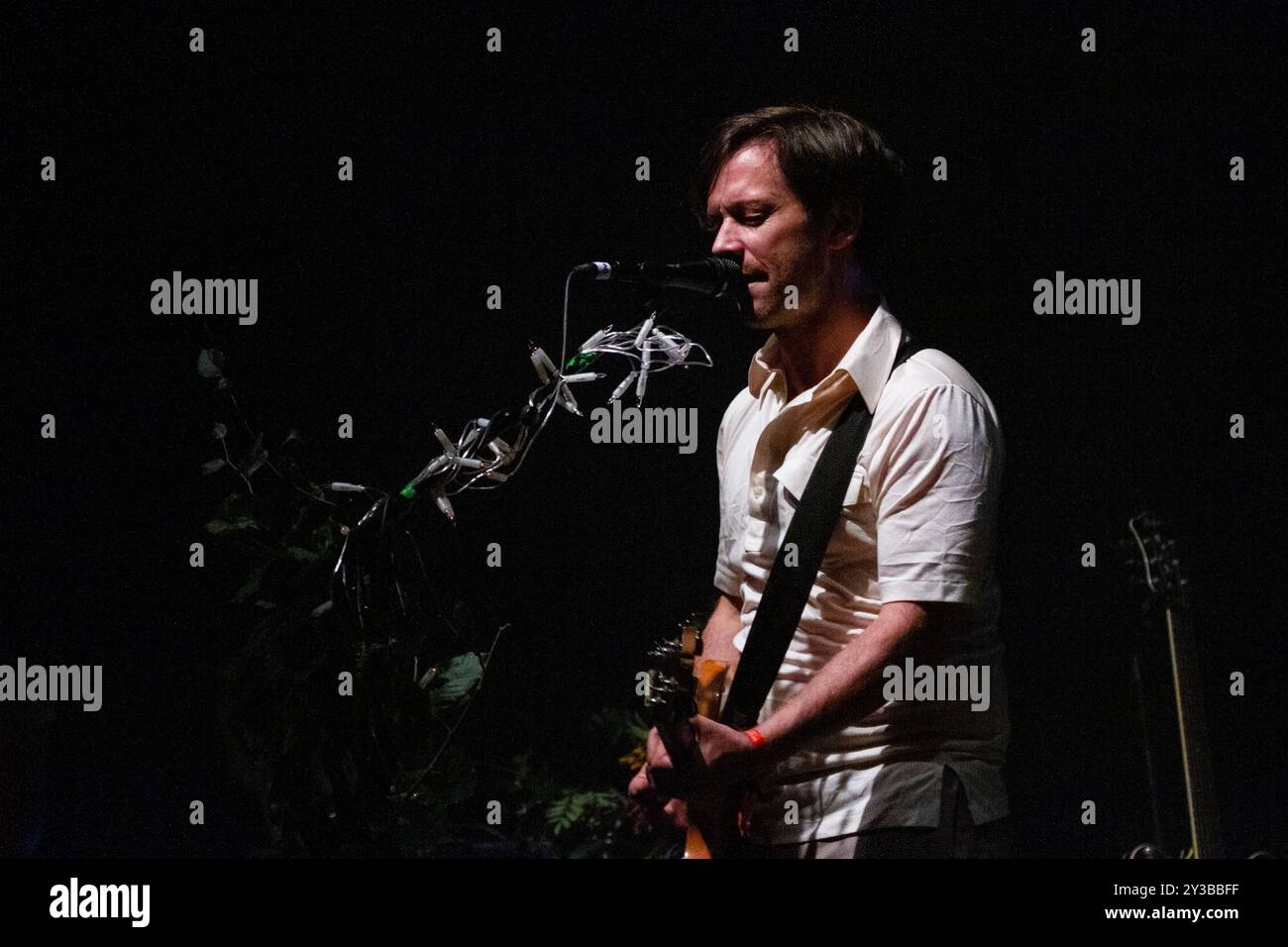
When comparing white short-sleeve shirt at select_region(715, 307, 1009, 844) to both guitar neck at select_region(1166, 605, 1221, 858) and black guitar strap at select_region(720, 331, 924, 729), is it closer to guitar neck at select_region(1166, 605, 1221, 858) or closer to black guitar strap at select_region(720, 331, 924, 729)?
black guitar strap at select_region(720, 331, 924, 729)

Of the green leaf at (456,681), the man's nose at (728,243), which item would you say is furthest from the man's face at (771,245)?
the green leaf at (456,681)

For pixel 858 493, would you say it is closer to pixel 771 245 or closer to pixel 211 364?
pixel 771 245

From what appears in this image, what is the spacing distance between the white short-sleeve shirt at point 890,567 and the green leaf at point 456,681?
586 millimetres

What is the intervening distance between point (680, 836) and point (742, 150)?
1395mm

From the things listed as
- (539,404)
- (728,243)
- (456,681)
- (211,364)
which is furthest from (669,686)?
(211,364)

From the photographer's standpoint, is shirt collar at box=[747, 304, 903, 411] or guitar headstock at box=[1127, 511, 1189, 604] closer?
shirt collar at box=[747, 304, 903, 411]

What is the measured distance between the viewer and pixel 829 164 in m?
3.04

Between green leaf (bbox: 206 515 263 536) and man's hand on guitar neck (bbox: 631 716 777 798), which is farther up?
green leaf (bbox: 206 515 263 536)

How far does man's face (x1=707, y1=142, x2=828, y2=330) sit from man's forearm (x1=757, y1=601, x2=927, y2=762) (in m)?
0.65

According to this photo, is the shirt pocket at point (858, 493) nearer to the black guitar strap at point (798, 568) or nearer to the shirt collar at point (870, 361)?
the black guitar strap at point (798, 568)

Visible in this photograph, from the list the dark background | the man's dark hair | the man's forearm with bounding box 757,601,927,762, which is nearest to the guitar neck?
the dark background

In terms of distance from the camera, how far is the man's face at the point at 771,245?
3.01 meters

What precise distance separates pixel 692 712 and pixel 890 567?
0.46 metres

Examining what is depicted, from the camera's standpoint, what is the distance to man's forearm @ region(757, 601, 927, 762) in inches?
107
